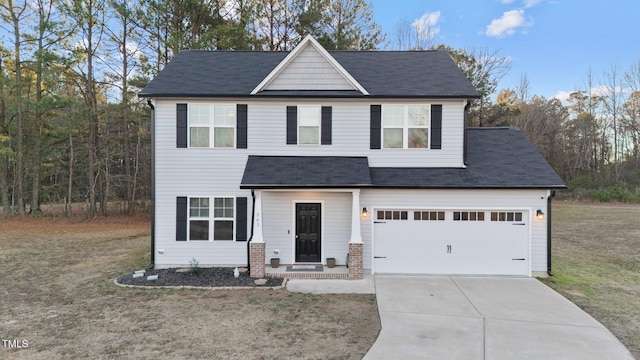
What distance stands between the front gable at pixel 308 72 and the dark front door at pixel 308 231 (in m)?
3.83

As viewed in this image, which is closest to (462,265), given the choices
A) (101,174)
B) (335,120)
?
(335,120)

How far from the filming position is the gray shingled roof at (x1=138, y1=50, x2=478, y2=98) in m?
10.3

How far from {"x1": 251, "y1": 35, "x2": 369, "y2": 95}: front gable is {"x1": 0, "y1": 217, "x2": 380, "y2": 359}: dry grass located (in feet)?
20.7

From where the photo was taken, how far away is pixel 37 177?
69.7 feet

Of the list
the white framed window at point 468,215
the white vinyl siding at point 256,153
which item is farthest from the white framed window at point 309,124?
the white framed window at point 468,215

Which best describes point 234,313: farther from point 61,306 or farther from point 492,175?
point 492,175

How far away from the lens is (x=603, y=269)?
35.9ft

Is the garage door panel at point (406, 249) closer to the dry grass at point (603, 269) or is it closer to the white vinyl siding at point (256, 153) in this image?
the white vinyl siding at point (256, 153)

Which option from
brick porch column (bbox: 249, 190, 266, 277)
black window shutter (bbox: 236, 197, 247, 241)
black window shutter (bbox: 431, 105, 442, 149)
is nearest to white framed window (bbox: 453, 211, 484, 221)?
black window shutter (bbox: 431, 105, 442, 149)

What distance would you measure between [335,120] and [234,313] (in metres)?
6.35

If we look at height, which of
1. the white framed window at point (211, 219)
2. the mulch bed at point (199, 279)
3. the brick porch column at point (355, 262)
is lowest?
the mulch bed at point (199, 279)

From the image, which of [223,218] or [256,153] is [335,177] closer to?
[256,153]

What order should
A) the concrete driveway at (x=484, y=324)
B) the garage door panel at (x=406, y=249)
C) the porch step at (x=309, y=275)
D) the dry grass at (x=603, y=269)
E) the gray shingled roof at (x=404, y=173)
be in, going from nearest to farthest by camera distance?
the concrete driveway at (x=484, y=324) → the dry grass at (x=603, y=269) → the porch step at (x=309, y=275) → the gray shingled roof at (x=404, y=173) → the garage door panel at (x=406, y=249)

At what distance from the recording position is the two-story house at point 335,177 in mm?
9703
